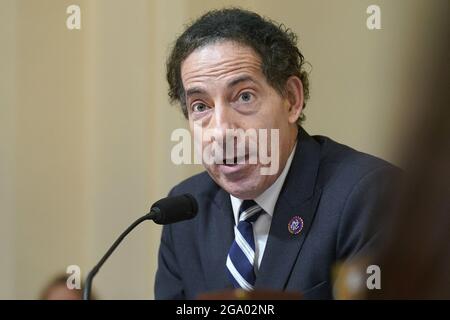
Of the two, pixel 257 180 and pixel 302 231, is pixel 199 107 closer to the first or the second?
pixel 257 180

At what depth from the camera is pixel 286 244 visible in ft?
3.80

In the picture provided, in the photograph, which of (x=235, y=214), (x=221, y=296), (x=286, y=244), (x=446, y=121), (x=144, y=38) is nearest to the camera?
(x=446, y=121)

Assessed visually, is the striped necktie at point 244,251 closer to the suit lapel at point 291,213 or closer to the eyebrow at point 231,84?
the suit lapel at point 291,213

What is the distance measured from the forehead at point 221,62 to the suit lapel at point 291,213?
0.68ft

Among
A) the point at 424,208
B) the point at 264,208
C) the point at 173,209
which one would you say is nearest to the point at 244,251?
the point at 264,208

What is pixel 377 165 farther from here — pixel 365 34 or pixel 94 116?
pixel 94 116

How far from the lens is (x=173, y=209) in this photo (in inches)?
40.4

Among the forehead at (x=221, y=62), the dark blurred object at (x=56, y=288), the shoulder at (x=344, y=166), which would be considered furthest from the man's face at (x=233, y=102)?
the dark blurred object at (x=56, y=288)

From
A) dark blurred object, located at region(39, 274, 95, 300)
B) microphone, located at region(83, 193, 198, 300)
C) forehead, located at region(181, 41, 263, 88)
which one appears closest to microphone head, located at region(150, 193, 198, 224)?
microphone, located at region(83, 193, 198, 300)

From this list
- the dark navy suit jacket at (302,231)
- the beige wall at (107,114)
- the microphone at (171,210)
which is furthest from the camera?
the beige wall at (107,114)

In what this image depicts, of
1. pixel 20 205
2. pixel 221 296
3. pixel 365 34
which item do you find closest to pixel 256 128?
pixel 365 34

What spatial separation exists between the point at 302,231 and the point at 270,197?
128 mm

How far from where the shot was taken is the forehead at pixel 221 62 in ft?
4.05

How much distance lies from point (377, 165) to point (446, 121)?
1028 millimetres
